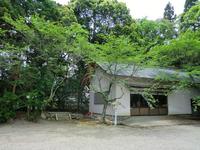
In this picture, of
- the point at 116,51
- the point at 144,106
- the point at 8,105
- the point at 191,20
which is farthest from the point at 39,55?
the point at 191,20

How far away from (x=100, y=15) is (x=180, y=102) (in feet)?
37.3

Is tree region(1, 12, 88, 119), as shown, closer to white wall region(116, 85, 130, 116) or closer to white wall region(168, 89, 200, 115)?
white wall region(116, 85, 130, 116)

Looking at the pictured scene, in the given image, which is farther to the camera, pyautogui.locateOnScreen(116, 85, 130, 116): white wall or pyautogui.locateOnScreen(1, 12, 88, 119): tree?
pyautogui.locateOnScreen(116, 85, 130, 116): white wall

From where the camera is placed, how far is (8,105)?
43.8 feet

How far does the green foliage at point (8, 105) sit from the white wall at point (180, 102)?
10409mm

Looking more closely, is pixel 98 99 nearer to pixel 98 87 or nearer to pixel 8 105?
pixel 98 87

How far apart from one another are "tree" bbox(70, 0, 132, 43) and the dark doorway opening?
8581 millimetres

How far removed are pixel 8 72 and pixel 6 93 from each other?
2.08 m

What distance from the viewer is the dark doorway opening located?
16.0 m

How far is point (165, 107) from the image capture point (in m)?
17.1

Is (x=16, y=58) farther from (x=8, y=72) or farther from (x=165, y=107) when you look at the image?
(x=165, y=107)

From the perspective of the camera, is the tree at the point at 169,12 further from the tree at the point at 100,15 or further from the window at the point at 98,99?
the window at the point at 98,99

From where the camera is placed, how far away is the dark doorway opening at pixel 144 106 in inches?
630

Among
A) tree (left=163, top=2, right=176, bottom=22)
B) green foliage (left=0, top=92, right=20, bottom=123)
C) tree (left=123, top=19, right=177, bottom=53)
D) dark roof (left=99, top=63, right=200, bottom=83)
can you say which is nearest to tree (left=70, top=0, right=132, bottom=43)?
tree (left=123, top=19, right=177, bottom=53)
